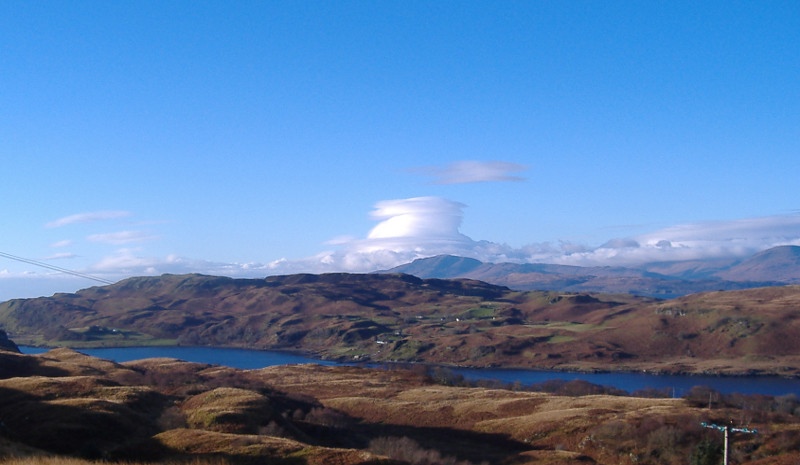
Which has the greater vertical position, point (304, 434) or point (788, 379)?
point (304, 434)

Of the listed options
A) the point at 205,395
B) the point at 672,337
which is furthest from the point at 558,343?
the point at 205,395

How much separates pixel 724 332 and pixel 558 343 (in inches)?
1748

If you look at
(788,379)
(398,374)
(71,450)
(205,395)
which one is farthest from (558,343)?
(71,450)

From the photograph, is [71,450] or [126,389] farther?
[126,389]

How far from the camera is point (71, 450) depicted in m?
36.4

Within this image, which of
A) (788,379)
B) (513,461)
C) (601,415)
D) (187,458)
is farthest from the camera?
(788,379)

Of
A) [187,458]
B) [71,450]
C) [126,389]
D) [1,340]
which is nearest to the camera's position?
[187,458]

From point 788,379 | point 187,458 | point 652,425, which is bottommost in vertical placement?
point 788,379

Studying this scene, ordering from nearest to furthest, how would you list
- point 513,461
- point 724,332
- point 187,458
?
point 187,458 < point 513,461 < point 724,332

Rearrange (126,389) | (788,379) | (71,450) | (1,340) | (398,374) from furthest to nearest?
(788,379) → (1,340) → (398,374) → (126,389) → (71,450)

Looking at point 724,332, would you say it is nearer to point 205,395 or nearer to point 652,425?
point 652,425

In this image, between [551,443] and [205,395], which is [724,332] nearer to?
[551,443]

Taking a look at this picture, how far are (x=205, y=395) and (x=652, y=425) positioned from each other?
3661cm

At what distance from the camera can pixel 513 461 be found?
49.5 metres
